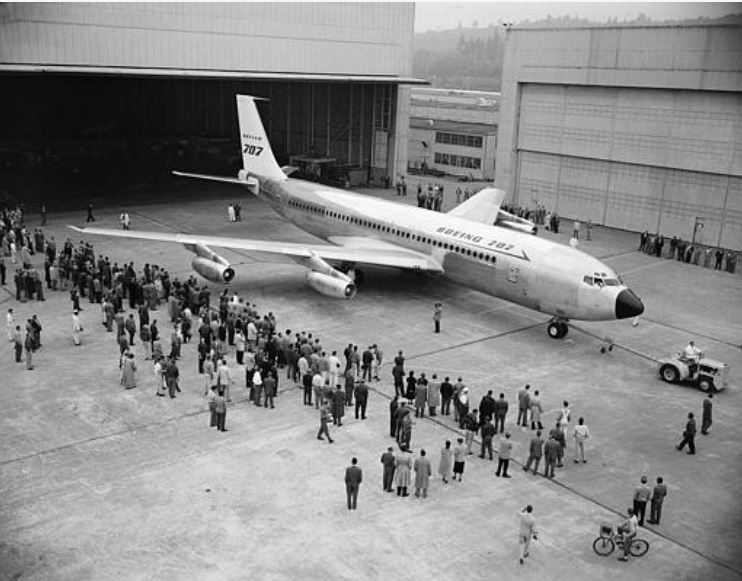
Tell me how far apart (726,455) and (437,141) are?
66.2 meters

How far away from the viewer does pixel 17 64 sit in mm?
40094

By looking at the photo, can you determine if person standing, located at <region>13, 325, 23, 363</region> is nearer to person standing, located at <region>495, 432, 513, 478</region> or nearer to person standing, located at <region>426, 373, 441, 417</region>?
person standing, located at <region>426, 373, 441, 417</region>

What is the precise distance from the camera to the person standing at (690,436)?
19125 millimetres

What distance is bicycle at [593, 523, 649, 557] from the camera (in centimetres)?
1484

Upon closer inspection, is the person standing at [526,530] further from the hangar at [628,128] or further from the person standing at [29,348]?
the hangar at [628,128]

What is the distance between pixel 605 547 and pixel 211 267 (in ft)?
65.2

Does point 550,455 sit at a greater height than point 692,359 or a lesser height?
lesser

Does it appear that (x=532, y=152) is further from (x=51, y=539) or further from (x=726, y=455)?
(x=51, y=539)

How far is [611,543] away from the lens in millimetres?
14906

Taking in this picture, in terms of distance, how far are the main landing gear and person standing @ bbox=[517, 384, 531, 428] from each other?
7.55 m

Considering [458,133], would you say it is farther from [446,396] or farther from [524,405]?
[524,405]

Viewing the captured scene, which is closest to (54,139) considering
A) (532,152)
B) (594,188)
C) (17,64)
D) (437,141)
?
(17,64)

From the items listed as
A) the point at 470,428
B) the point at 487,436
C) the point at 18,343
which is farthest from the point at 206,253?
the point at 487,436

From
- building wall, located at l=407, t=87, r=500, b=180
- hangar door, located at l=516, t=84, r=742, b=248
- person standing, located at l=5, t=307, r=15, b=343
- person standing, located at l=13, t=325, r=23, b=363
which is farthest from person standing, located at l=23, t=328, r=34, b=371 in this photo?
building wall, located at l=407, t=87, r=500, b=180
